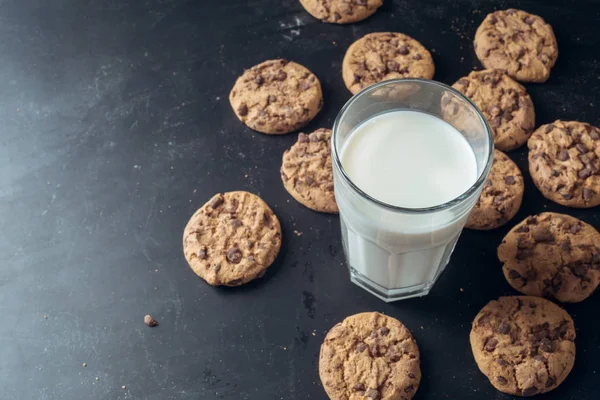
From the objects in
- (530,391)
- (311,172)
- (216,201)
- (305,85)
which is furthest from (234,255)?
(530,391)

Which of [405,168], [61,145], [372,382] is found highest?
[405,168]

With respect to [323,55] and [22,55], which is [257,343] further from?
[22,55]

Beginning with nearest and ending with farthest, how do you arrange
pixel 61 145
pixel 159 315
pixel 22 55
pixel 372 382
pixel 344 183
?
pixel 344 183 → pixel 372 382 → pixel 159 315 → pixel 61 145 → pixel 22 55

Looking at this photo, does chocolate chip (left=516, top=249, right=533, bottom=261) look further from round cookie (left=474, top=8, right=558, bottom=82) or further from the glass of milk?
round cookie (left=474, top=8, right=558, bottom=82)

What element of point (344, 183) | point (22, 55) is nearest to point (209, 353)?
→ point (344, 183)

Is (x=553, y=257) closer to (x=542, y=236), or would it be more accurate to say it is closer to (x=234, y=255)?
(x=542, y=236)

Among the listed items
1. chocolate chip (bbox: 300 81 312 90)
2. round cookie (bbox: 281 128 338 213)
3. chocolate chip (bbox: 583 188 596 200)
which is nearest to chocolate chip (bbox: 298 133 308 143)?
round cookie (bbox: 281 128 338 213)
